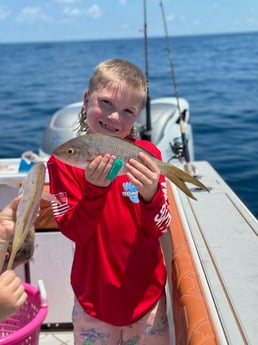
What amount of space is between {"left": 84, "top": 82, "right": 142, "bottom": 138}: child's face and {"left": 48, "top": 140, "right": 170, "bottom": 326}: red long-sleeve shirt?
176mm

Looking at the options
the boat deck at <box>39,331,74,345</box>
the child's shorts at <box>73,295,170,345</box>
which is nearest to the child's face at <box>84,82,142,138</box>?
the child's shorts at <box>73,295,170,345</box>

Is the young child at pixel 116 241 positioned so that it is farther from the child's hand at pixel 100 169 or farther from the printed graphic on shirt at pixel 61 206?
the child's hand at pixel 100 169

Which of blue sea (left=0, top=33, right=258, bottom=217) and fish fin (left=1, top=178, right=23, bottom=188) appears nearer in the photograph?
fish fin (left=1, top=178, right=23, bottom=188)

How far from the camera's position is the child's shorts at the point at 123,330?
5.90 feet

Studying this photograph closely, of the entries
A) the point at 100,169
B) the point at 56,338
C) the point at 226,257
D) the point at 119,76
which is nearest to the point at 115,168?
the point at 100,169

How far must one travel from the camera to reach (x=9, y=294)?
1304 mm

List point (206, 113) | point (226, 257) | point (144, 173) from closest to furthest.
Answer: point (144, 173) → point (226, 257) → point (206, 113)

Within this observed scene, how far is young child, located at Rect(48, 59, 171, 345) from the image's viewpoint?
1741 millimetres

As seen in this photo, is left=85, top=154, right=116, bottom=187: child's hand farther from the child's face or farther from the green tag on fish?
the child's face

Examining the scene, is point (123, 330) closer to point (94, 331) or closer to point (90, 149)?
point (94, 331)

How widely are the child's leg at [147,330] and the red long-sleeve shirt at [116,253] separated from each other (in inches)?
1.2

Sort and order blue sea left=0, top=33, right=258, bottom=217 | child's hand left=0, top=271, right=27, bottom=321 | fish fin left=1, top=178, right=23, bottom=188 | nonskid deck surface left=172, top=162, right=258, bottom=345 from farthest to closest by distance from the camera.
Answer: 1. blue sea left=0, top=33, right=258, bottom=217
2. fish fin left=1, top=178, right=23, bottom=188
3. nonskid deck surface left=172, top=162, right=258, bottom=345
4. child's hand left=0, top=271, right=27, bottom=321

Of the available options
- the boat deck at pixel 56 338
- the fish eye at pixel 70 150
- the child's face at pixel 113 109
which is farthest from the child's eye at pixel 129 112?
the boat deck at pixel 56 338

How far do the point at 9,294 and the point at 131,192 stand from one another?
63cm
